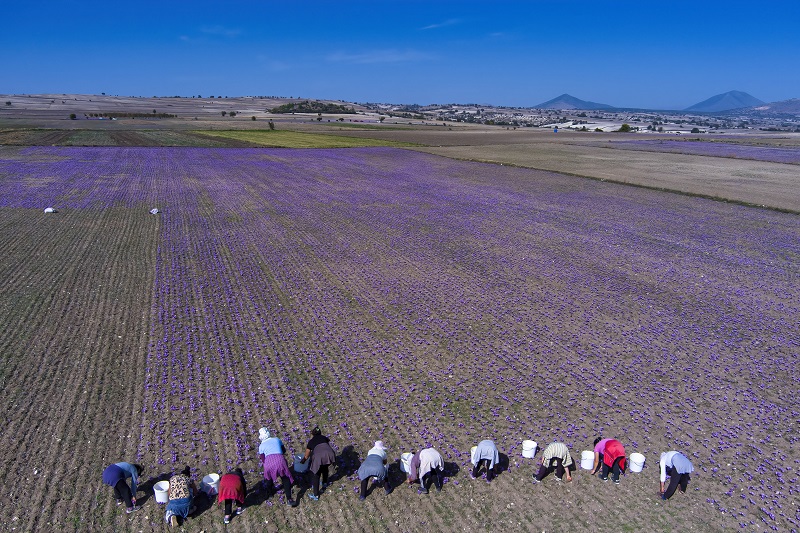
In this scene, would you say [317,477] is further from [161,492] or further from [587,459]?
[587,459]

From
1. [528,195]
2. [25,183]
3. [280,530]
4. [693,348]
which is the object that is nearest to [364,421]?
[280,530]

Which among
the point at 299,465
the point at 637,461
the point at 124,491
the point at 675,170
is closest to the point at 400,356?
the point at 299,465

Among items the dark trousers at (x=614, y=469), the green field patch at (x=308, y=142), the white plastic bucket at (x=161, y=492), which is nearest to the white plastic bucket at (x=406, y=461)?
the dark trousers at (x=614, y=469)

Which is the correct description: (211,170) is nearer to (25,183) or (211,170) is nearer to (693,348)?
(25,183)

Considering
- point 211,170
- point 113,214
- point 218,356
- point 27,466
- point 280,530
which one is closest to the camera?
point 280,530

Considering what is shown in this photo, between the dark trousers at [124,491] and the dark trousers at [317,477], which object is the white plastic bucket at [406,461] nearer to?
the dark trousers at [317,477]
